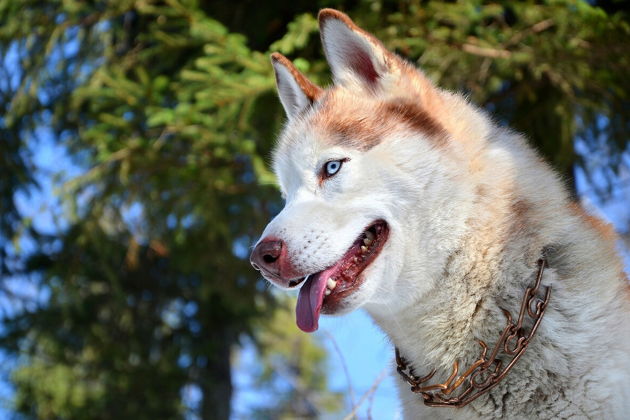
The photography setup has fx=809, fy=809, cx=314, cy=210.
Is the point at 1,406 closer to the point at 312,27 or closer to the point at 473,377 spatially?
the point at 312,27

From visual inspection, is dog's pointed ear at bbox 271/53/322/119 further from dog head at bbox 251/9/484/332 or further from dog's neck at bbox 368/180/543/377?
dog's neck at bbox 368/180/543/377

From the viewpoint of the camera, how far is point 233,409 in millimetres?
11352

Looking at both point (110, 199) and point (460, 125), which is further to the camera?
point (110, 199)

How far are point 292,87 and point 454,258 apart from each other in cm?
112

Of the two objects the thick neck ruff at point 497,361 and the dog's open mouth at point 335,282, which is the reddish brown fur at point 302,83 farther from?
the thick neck ruff at point 497,361

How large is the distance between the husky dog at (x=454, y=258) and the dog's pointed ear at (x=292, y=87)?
0.41 m

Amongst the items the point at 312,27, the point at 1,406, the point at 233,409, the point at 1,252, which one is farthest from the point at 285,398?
the point at 312,27

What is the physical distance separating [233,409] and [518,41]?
280 inches

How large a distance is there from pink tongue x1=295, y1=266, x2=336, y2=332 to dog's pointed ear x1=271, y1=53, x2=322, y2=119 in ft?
2.91

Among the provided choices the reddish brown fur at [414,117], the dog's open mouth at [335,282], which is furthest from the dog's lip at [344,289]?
the reddish brown fur at [414,117]

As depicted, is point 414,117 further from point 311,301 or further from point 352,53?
point 311,301

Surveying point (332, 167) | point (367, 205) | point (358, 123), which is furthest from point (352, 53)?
point (367, 205)

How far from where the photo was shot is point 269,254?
8.59 feet

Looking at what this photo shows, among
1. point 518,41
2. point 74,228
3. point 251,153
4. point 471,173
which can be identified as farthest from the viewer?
point 74,228
